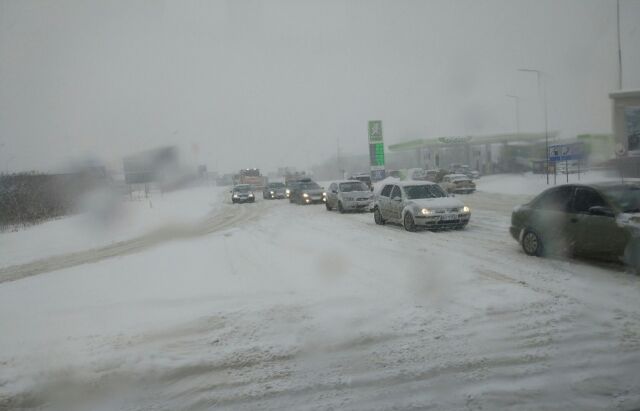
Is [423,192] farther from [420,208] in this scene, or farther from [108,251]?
[108,251]

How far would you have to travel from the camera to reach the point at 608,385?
3840mm

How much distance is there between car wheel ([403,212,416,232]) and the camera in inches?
546

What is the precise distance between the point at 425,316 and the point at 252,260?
5.34 metres

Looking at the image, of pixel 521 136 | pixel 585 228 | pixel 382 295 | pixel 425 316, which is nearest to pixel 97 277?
pixel 382 295

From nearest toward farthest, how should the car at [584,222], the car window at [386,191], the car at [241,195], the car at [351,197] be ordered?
the car at [584,222] < the car window at [386,191] < the car at [351,197] < the car at [241,195]

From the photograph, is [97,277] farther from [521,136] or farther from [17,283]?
[521,136]

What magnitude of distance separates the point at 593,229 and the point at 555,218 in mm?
940

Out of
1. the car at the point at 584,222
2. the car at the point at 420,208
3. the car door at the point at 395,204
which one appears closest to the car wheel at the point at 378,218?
the car at the point at 420,208

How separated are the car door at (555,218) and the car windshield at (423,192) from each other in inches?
212

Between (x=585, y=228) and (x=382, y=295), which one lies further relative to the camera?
(x=585, y=228)

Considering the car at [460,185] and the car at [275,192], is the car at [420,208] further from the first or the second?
the car at [275,192]

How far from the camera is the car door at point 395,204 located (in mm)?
14812

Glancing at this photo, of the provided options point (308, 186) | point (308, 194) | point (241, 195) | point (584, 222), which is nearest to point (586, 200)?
point (584, 222)

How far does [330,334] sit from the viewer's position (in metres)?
5.42
